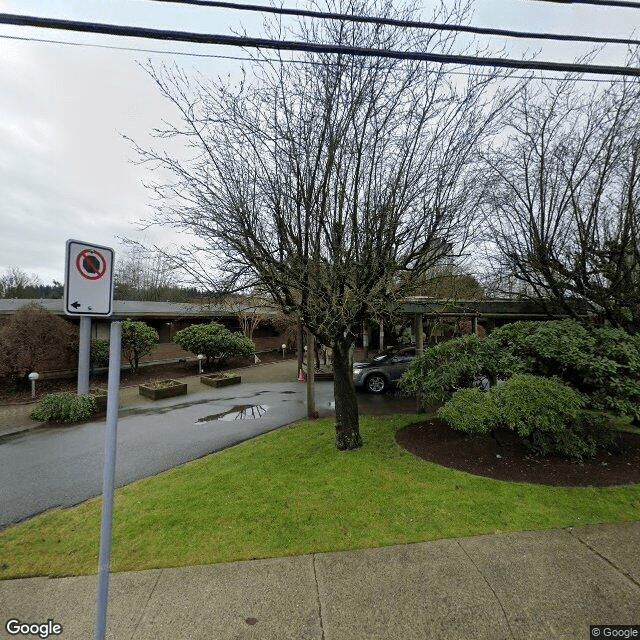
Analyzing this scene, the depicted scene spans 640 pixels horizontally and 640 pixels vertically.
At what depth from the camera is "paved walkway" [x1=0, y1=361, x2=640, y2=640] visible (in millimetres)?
2271

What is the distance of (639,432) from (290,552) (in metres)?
7.24

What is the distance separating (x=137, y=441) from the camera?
6723mm

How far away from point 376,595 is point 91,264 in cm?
307

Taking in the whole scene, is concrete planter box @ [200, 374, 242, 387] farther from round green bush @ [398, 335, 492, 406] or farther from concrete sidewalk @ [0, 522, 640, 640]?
concrete sidewalk @ [0, 522, 640, 640]

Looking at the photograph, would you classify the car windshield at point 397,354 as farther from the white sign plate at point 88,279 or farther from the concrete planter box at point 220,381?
the white sign plate at point 88,279

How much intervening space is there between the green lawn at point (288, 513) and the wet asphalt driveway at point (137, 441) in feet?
2.25

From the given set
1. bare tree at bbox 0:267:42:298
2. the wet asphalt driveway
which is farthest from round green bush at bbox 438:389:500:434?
bare tree at bbox 0:267:42:298

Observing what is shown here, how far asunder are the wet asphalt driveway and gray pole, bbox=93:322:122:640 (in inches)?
137

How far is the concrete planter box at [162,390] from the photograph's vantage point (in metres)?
10.5

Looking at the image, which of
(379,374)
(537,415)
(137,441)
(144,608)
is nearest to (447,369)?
(537,415)

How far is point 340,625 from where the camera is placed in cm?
230

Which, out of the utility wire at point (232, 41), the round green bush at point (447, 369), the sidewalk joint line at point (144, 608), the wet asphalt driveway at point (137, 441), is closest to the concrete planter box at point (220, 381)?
the wet asphalt driveway at point (137, 441)

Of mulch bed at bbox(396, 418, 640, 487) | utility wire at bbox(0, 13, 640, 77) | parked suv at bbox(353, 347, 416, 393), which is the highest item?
utility wire at bbox(0, 13, 640, 77)

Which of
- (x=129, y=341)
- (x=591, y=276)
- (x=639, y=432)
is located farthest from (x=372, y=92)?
(x=129, y=341)
